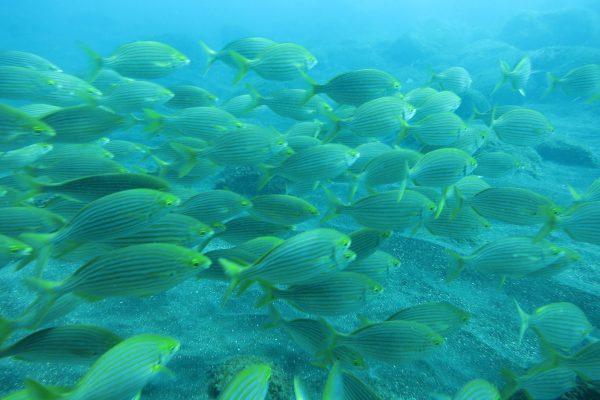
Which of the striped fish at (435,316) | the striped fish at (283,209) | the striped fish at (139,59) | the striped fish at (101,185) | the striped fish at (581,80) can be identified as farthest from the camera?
the striped fish at (581,80)

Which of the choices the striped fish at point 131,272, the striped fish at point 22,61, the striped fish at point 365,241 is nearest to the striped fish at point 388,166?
the striped fish at point 365,241

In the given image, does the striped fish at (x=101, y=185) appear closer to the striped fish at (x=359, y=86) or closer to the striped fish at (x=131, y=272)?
the striped fish at (x=131, y=272)

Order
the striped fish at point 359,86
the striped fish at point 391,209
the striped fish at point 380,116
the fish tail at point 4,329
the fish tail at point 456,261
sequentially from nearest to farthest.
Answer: the fish tail at point 4,329 → the striped fish at point 391,209 → the fish tail at point 456,261 → the striped fish at point 380,116 → the striped fish at point 359,86

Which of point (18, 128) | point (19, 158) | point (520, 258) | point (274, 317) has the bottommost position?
point (274, 317)

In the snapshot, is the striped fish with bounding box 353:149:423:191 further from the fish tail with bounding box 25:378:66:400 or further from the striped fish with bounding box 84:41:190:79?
the striped fish with bounding box 84:41:190:79

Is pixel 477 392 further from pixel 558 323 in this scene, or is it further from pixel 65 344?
pixel 65 344

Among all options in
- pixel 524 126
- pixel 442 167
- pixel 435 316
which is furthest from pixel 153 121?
pixel 524 126

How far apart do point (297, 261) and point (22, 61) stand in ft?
18.0

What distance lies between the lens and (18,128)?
9.97 ft

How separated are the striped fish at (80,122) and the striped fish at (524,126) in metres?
5.22

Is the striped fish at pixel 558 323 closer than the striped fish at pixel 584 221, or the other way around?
the striped fish at pixel 558 323

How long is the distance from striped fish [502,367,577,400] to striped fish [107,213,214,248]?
2.60 metres

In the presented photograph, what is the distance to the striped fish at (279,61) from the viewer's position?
4930mm

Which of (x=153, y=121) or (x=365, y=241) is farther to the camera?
(x=153, y=121)
